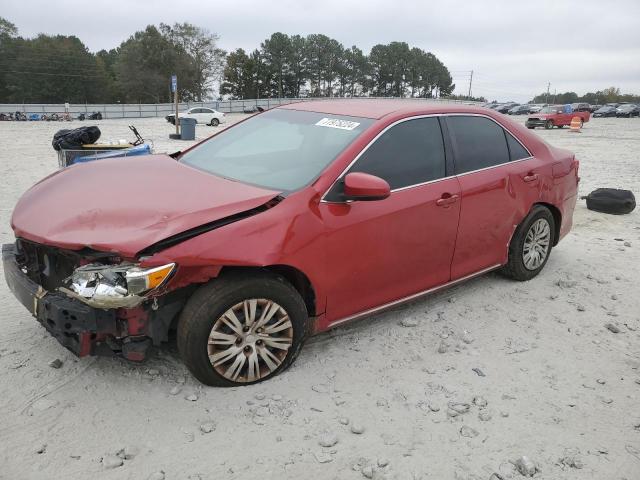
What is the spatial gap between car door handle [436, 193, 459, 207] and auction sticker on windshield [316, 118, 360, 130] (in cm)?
80

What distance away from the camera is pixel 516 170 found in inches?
174

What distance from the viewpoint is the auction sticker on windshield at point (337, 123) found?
11.9ft

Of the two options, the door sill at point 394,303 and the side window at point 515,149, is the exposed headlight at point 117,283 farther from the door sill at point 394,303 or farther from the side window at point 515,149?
the side window at point 515,149

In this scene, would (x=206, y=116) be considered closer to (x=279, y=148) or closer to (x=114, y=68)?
(x=279, y=148)

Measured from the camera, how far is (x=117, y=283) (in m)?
2.66

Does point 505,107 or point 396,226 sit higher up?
point 505,107

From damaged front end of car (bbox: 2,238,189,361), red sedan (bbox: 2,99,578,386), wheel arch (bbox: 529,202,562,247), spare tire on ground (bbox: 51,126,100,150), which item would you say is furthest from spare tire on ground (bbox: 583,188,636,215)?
spare tire on ground (bbox: 51,126,100,150)

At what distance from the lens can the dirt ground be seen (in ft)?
8.38

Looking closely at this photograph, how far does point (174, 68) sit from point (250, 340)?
80.4 m

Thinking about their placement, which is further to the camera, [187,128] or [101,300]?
[187,128]

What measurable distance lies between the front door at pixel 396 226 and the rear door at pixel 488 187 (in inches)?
6.3

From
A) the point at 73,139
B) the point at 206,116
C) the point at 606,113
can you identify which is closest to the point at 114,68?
the point at 206,116

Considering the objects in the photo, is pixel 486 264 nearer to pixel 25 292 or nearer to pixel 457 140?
pixel 457 140

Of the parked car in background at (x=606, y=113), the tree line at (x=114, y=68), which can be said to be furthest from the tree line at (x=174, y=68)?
the parked car in background at (x=606, y=113)
